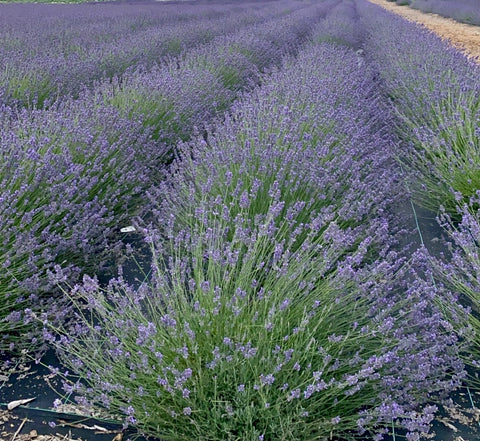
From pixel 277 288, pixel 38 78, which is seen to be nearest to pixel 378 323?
pixel 277 288

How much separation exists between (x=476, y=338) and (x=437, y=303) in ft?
0.69

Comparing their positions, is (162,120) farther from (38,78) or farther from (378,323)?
(378,323)

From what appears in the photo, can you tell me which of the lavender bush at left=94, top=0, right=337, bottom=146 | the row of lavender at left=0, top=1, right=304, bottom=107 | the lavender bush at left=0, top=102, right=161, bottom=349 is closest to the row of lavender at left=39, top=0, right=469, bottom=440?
the lavender bush at left=0, top=102, right=161, bottom=349

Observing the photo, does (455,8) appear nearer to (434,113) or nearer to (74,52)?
(74,52)

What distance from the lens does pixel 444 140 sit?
3494 millimetres

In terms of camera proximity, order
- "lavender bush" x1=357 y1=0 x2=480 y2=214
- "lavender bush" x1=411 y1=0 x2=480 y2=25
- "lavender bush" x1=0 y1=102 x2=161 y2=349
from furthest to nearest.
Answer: "lavender bush" x1=411 y1=0 x2=480 y2=25 → "lavender bush" x1=357 y1=0 x2=480 y2=214 → "lavender bush" x1=0 y1=102 x2=161 y2=349

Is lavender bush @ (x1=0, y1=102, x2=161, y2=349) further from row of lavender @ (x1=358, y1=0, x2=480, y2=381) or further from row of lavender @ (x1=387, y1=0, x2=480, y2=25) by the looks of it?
row of lavender @ (x1=387, y1=0, x2=480, y2=25)

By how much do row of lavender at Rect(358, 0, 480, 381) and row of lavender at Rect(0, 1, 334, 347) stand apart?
5.44ft

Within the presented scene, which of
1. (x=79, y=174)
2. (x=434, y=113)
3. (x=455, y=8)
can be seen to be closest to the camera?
(x=79, y=174)

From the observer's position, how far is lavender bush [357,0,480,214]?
131 inches

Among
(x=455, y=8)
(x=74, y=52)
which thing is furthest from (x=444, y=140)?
(x=455, y=8)

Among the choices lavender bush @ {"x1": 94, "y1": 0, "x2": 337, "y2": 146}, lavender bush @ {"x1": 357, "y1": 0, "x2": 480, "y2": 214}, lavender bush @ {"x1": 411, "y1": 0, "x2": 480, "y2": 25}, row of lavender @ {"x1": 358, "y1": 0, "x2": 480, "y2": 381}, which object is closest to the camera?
row of lavender @ {"x1": 358, "y1": 0, "x2": 480, "y2": 381}

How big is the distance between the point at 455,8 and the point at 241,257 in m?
22.4

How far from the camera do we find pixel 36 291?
2.17 meters
